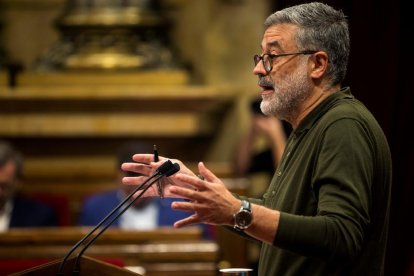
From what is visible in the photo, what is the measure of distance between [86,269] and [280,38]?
82 centimetres

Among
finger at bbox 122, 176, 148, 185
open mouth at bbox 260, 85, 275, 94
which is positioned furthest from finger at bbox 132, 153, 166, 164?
open mouth at bbox 260, 85, 275, 94

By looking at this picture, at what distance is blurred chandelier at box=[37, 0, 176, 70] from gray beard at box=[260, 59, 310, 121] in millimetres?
3573

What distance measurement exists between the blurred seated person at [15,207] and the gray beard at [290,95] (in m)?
2.70

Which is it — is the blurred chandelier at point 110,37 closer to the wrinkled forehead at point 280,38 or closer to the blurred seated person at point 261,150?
the blurred seated person at point 261,150

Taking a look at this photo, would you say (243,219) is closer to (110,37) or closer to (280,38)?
(280,38)

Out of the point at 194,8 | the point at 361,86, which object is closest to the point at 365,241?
the point at 361,86

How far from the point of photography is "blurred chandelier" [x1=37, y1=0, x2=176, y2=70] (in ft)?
21.4

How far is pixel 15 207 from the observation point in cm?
548

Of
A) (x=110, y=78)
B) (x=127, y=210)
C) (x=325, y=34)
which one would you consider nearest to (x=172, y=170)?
(x=325, y=34)

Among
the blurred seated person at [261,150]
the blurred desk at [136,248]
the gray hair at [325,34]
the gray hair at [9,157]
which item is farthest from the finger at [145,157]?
the blurred seated person at [261,150]

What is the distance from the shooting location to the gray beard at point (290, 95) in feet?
9.60

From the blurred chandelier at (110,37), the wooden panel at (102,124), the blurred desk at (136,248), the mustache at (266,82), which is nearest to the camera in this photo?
the mustache at (266,82)

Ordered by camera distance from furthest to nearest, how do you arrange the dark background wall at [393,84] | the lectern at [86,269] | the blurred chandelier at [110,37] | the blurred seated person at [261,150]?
the blurred chandelier at [110,37] → the blurred seated person at [261,150] → the dark background wall at [393,84] → the lectern at [86,269]

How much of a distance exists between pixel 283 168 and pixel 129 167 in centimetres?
42
